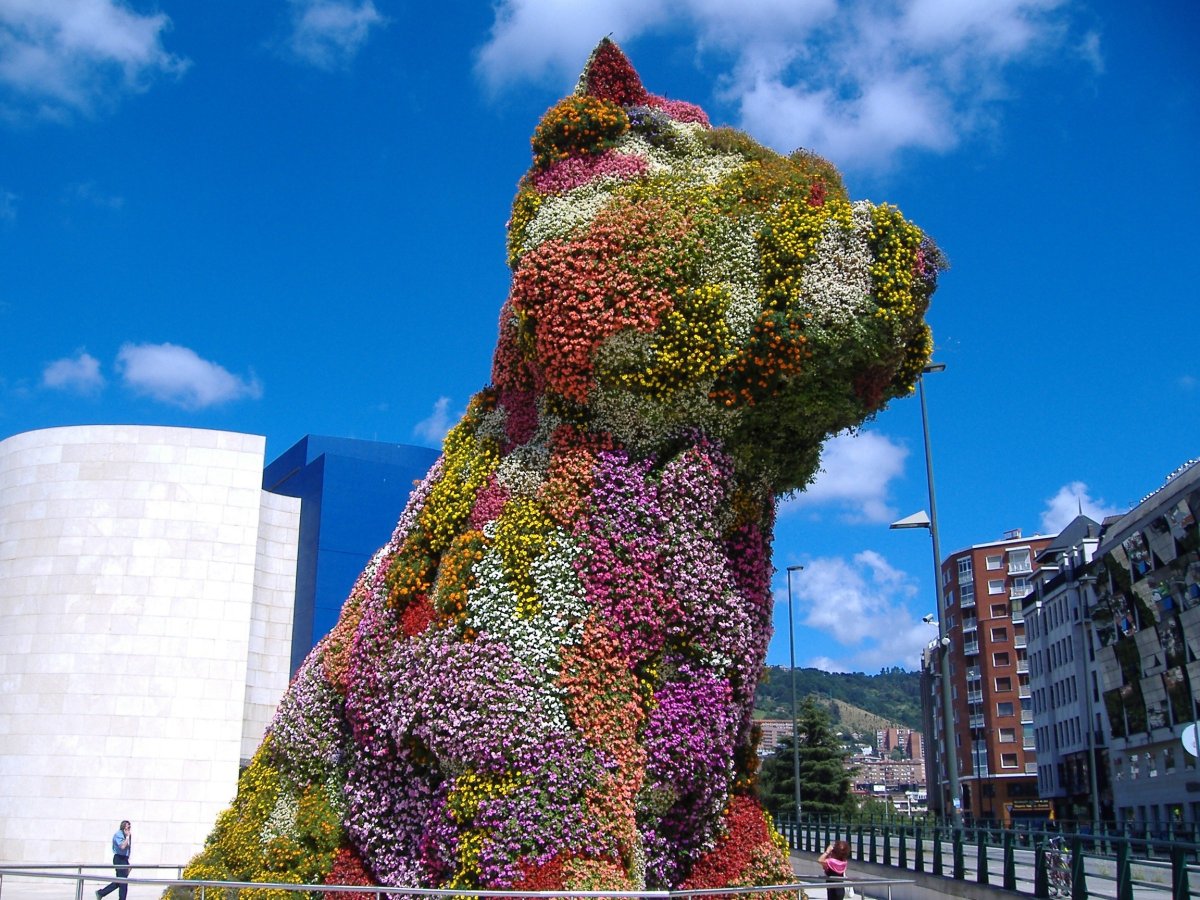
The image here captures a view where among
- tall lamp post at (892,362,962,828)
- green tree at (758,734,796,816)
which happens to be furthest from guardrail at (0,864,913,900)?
green tree at (758,734,796,816)

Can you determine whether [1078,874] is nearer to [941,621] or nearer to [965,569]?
[941,621]

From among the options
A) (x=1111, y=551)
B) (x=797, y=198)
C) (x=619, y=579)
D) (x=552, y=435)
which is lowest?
(x=619, y=579)

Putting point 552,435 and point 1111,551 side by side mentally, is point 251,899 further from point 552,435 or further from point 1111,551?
point 1111,551

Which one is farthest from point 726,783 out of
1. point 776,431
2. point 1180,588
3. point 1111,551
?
point 1111,551

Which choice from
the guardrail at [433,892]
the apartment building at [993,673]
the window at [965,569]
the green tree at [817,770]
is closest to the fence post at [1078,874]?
the guardrail at [433,892]

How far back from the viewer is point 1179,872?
12039mm

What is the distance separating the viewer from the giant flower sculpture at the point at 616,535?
8977 mm

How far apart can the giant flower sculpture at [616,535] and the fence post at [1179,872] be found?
4.96 m

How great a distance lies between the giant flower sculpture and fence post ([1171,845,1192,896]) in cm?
496

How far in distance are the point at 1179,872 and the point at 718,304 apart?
326 inches

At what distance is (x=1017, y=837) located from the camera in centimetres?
1842

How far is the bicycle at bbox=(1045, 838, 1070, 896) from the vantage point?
47.7 ft

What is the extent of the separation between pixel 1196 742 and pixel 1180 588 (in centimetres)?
3534

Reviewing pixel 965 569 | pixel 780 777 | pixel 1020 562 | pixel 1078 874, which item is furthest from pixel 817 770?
pixel 1078 874
